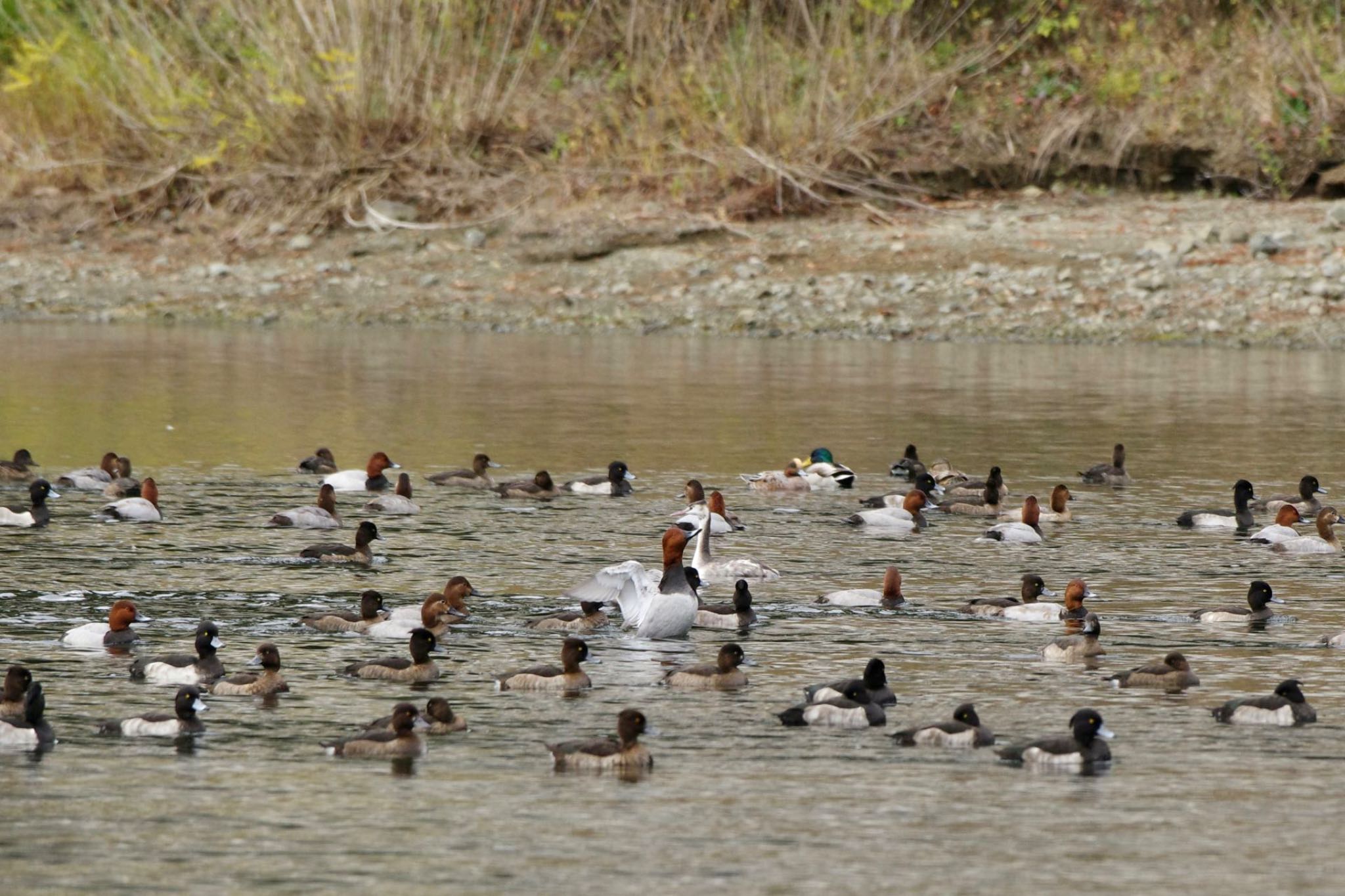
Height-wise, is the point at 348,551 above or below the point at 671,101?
below

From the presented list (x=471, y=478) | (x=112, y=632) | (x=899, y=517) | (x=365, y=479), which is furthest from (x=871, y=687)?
(x=365, y=479)

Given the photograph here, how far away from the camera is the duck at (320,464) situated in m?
24.3

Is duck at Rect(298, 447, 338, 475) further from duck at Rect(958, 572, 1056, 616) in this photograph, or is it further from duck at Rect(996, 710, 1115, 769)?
duck at Rect(996, 710, 1115, 769)

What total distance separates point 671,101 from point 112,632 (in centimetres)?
2895

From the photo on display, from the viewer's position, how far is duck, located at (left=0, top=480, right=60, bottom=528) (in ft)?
67.6

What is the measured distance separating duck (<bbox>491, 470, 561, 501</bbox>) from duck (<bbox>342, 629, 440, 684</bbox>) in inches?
322

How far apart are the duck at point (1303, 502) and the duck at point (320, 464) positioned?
9443 millimetres

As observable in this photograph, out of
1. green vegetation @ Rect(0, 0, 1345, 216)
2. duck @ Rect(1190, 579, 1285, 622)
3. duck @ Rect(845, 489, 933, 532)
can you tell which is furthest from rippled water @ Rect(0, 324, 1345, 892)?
green vegetation @ Rect(0, 0, 1345, 216)

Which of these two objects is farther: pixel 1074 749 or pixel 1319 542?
pixel 1319 542

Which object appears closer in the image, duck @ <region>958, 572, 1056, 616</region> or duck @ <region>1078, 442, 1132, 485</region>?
duck @ <region>958, 572, 1056, 616</region>

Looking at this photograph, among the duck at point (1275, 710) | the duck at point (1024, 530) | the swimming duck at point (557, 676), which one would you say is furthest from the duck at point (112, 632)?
the duck at point (1024, 530)

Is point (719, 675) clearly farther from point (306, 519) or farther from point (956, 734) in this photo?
point (306, 519)

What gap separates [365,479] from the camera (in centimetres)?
2342

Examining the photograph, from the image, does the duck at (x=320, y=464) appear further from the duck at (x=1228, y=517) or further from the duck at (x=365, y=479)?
the duck at (x=1228, y=517)
